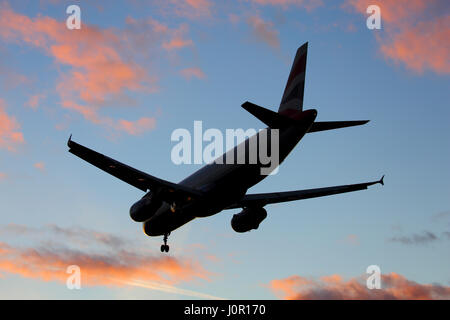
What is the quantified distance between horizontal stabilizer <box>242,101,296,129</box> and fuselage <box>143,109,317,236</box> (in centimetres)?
32

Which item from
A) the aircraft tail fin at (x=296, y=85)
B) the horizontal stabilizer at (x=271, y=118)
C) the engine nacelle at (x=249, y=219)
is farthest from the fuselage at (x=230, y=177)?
the engine nacelle at (x=249, y=219)

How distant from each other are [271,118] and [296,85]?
13.0ft

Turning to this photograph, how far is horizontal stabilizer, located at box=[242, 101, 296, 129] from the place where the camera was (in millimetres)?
32188

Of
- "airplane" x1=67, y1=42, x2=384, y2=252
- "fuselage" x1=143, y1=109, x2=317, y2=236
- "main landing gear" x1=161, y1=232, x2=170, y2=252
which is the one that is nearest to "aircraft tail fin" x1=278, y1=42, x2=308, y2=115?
"airplane" x1=67, y1=42, x2=384, y2=252

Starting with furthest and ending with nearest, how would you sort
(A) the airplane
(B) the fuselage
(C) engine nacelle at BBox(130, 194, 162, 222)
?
(C) engine nacelle at BBox(130, 194, 162, 222) → (B) the fuselage → (A) the airplane

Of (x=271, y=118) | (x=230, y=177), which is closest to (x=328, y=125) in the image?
(x=271, y=118)

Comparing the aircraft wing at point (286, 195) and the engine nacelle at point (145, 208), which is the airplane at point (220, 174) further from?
the aircraft wing at point (286, 195)

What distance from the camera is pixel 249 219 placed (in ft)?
134

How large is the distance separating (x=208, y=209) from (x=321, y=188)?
33.0 feet

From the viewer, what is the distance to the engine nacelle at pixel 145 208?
118 feet

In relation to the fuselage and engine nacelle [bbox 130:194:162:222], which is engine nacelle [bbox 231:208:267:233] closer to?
the fuselage
